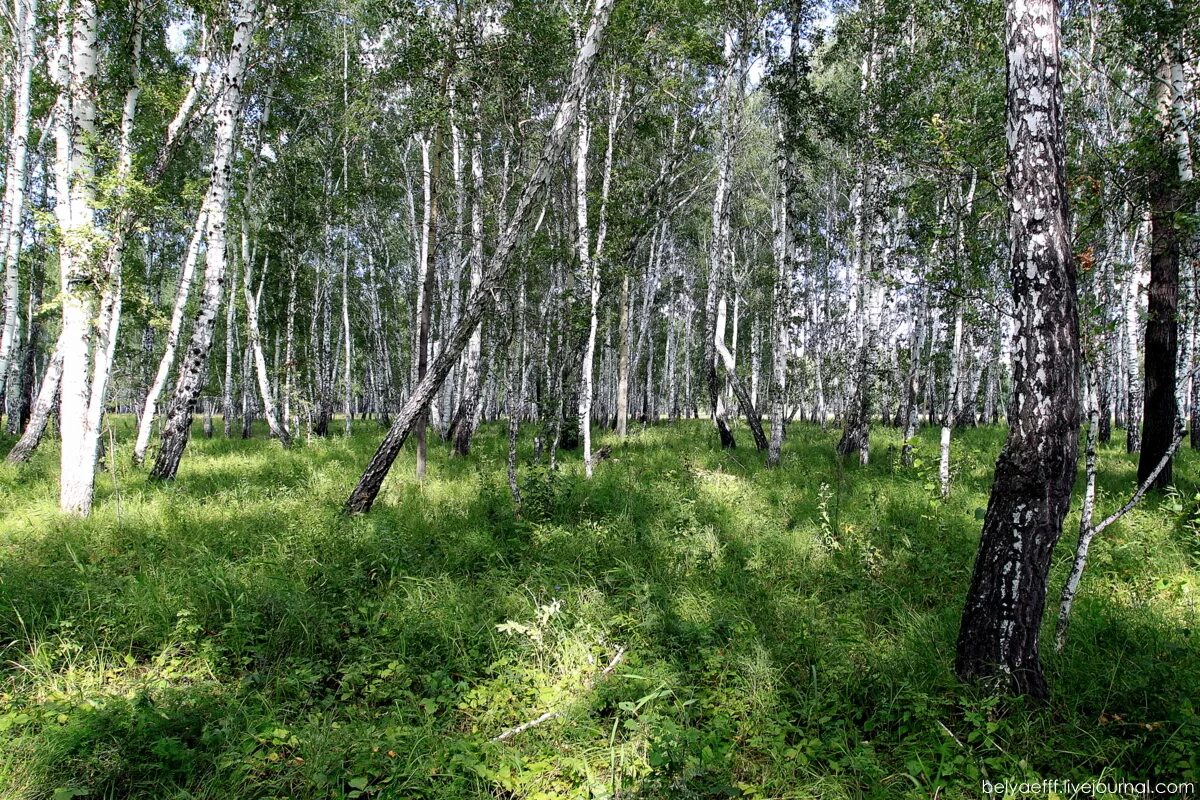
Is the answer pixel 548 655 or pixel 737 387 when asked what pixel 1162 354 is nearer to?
pixel 737 387

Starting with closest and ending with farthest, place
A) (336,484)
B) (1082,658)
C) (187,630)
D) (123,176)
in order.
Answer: (1082,658)
(187,630)
(123,176)
(336,484)

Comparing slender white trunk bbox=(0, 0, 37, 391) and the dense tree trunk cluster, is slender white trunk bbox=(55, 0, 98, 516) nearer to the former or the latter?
the dense tree trunk cluster

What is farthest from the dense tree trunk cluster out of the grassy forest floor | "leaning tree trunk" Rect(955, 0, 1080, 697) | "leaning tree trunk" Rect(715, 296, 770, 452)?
the grassy forest floor

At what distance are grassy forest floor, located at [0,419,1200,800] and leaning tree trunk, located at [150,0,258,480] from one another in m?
1.24

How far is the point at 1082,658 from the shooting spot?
3686mm

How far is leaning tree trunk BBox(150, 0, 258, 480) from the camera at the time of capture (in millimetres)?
7129

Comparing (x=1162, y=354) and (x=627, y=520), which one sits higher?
(x=1162, y=354)

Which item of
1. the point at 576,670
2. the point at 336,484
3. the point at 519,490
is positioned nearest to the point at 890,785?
the point at 576,670

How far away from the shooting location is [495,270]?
683 cm

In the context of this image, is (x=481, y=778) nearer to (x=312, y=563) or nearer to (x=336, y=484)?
(x=312, y=563)

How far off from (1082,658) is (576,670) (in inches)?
135

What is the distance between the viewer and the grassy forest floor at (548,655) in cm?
286

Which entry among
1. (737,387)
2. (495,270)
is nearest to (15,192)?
(495,270)

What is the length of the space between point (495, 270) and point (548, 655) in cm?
461
